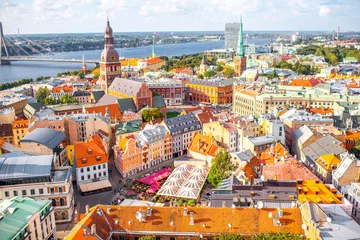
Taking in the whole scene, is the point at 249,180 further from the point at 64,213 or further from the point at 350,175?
the point at 64,213

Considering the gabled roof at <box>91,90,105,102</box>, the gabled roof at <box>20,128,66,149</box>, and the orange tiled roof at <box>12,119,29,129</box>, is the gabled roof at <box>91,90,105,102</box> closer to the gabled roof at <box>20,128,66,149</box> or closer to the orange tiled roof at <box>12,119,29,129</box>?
the orange tiled roof at <box>12,119,29,129</box>

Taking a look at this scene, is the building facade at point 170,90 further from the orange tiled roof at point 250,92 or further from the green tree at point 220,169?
the green tree at point 220,169

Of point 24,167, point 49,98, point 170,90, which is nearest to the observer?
point 24,167

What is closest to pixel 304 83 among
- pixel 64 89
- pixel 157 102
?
pixel 157 102

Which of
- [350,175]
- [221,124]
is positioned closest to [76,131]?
[221,124]

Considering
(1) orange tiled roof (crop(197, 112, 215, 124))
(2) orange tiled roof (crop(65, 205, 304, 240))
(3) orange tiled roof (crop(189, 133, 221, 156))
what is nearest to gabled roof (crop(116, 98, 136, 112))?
(1) orange tiled roof (crop(197, 112, 215, 124))

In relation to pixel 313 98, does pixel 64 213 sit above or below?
below

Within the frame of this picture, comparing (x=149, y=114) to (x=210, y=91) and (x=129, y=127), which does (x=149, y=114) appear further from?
(x=210, y=91)
